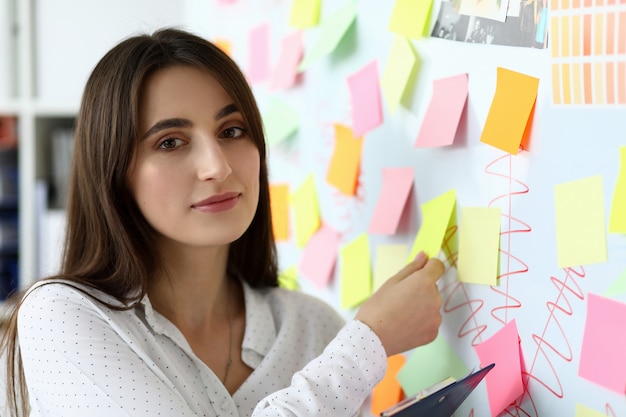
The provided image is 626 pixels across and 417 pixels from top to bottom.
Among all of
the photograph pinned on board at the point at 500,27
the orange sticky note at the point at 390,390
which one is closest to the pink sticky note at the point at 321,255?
the orange sticky note at the point at 390,390

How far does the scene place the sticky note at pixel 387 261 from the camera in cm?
114

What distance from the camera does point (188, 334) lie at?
117cm

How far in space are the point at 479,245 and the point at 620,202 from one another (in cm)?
23

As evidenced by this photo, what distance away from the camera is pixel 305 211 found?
57.7 inches

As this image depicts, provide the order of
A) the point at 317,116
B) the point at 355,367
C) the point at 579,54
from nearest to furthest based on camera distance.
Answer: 1. the point at 579,54
2. the point at 355,367
3. the point at 317,116

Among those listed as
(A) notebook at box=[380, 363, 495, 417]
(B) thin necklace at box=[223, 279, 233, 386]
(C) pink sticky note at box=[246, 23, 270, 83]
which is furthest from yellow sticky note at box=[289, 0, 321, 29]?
(A) notebook at box=[380, 363, 495, 417]

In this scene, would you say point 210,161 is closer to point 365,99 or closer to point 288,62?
point 365,99

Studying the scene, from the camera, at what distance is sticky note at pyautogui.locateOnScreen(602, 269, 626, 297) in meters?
0.76

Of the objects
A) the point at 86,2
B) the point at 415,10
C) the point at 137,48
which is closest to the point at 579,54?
the point at 415,10

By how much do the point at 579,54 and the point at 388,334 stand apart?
1.32ft

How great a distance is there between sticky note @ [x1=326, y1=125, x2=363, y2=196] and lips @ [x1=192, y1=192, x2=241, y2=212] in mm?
252

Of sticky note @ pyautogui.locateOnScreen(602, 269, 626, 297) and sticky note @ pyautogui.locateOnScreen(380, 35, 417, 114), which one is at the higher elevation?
sticky note @ pyautogui.locateOnScreen(380, 35, 417, 114)

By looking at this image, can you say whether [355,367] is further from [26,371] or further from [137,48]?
[137,48]

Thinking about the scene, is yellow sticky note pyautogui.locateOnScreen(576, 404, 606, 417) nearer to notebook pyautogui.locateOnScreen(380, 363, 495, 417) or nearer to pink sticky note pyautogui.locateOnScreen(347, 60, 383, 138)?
notebook pyautogui.locateOnScreen(380, 363, 495, 417)
